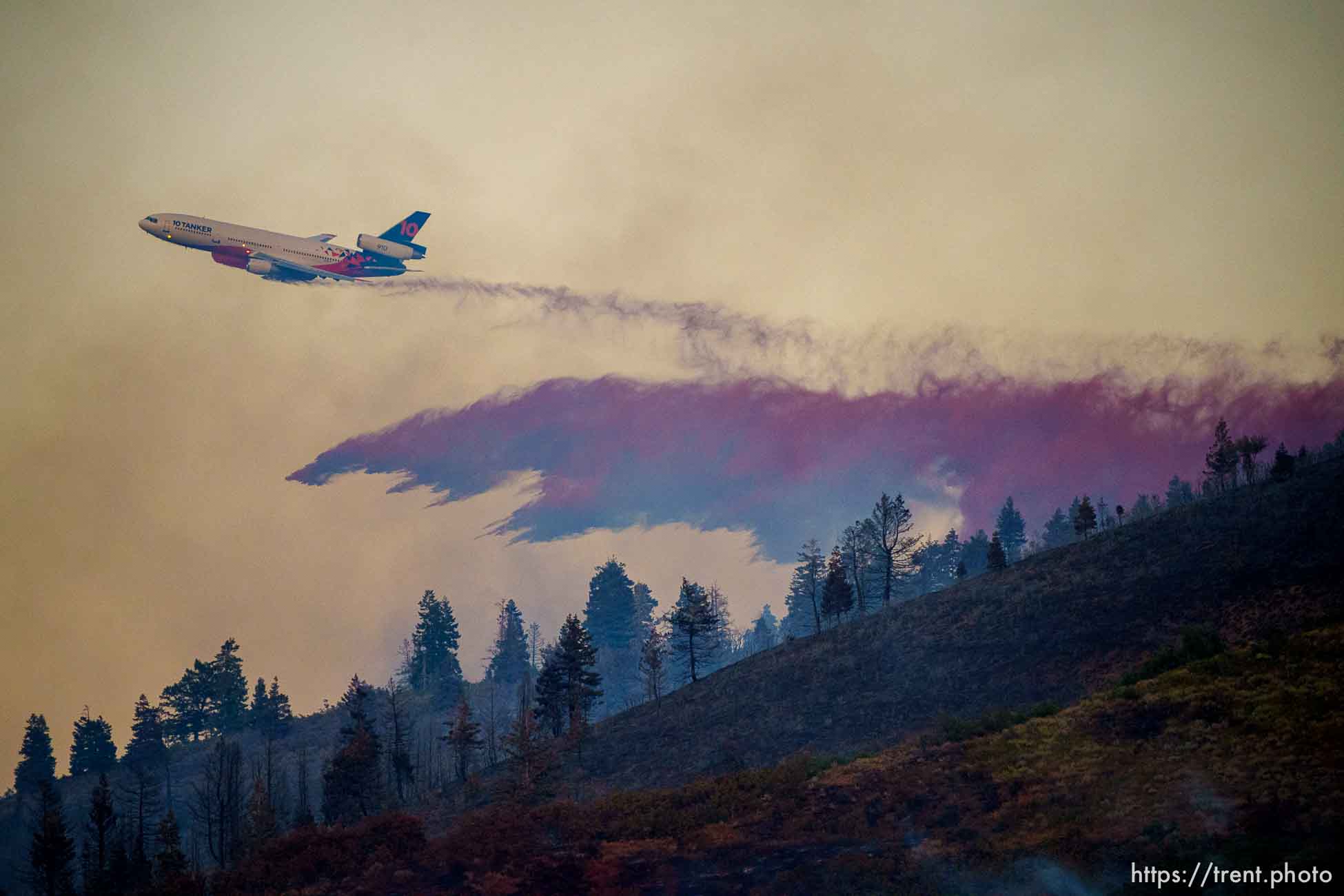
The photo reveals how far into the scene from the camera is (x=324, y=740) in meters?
138

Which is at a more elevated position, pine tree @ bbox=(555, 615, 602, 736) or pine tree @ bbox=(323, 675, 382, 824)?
pine tree @ bbox=(555, 615, 602, 736)

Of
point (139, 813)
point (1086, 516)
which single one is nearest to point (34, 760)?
point (139, 813)

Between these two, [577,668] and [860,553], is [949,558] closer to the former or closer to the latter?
[860,553]

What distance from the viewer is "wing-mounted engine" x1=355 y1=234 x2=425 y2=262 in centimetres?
11094

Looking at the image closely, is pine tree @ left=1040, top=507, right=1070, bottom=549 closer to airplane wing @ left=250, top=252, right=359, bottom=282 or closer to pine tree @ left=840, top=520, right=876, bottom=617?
pine tree @ left=840, top=520, right=876, bottom=617

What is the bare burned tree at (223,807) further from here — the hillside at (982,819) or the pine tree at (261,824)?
the hillside at (982,819)

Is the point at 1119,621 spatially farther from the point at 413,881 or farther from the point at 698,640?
the point at 698,640

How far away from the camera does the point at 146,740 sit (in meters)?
133

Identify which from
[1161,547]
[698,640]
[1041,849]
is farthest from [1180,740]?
[698,640]

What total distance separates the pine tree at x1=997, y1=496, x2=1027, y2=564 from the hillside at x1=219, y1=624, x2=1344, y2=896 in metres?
117

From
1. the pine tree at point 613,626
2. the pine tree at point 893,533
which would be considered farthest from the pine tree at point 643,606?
the pine tree at point 893,533

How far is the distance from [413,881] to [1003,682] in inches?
1834

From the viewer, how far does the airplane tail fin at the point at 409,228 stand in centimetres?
12162

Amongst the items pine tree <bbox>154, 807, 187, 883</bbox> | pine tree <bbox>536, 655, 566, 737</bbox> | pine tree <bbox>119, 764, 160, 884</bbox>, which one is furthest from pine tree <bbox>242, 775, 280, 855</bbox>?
pine tree <bbox>536, 655, 566, 737</bbox>
